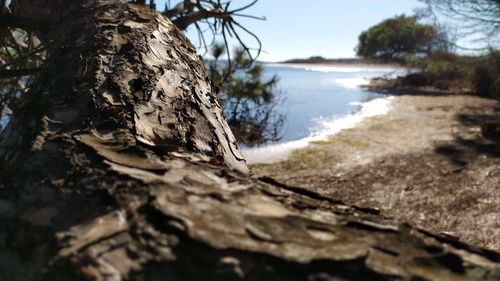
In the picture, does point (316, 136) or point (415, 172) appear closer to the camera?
point (415, 172)

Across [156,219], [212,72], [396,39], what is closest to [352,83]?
[396,39]

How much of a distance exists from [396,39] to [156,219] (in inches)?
1970

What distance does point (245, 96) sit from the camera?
953 centimetres

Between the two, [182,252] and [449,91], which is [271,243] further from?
[449,91]

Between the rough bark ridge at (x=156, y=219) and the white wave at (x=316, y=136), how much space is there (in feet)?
20.0

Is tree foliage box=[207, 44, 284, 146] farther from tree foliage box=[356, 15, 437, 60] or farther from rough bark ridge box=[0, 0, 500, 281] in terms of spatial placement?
tree foliage box=[356, 15, 437, 60]

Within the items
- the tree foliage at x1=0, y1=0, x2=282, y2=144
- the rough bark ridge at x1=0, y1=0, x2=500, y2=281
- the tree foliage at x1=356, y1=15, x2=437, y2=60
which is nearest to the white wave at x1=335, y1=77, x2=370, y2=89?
the tree foliage at x1=356, y1=15, x2=437, y2=60

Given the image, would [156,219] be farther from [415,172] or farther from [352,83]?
[352,83]

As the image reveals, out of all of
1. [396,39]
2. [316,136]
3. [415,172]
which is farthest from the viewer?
[396,39]

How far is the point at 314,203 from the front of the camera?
2.64ft

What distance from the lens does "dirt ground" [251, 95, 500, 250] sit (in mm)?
4371

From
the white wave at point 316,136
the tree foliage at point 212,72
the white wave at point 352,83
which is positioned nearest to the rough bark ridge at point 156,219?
the tree foliage at point 212,72

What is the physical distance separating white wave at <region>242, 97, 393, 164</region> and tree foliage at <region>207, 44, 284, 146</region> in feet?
1.92

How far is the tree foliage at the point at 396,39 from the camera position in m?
43.5
